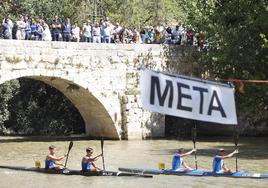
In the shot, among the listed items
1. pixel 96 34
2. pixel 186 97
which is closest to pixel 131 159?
pixel 96 34

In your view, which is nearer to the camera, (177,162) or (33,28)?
(177,162)

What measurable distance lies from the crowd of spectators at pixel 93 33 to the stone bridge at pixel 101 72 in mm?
506

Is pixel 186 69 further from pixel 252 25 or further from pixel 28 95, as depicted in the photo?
pixel 28 95

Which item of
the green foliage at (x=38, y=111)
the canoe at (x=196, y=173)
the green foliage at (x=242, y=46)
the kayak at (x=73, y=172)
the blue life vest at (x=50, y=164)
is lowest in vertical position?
the kayak at (x=73, y=172)

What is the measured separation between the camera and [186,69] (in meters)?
25.7

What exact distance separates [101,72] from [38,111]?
640 cm

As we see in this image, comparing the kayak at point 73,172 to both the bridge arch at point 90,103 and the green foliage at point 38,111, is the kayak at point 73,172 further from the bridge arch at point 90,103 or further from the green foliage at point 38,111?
the green foliage at point 38,111

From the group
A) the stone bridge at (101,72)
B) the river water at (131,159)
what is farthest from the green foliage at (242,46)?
the river water at (131,159)

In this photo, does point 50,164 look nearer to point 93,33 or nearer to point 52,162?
point 52,162

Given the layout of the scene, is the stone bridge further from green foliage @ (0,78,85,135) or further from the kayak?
the kayak

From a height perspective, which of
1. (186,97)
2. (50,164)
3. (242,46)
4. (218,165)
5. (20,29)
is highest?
(20,29)

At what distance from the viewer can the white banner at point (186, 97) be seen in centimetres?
808

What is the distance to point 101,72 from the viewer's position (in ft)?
77.2

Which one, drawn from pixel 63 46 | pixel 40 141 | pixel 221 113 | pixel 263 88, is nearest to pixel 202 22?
pixel 263 88
